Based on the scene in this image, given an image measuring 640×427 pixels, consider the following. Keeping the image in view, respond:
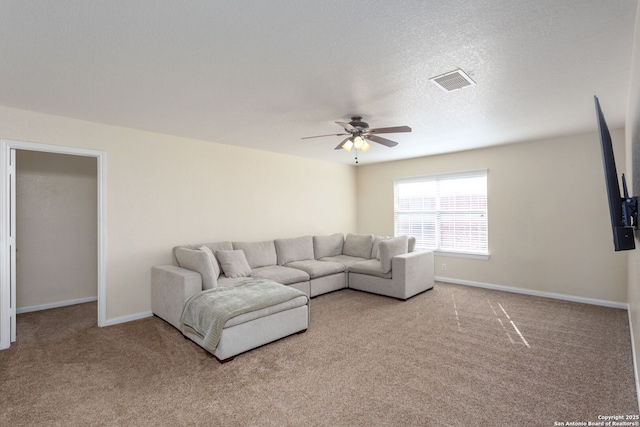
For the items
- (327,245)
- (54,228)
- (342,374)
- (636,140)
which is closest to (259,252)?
(327,245)

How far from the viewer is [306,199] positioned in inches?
249

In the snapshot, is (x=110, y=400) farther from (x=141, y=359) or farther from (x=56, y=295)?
(x=56, y=295)

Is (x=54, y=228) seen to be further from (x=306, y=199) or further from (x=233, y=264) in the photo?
(x=306, y=199)

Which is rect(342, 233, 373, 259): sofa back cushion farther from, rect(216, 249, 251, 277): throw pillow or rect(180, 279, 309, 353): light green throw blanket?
rect(180, 279, 309, 353): light green throw blanket

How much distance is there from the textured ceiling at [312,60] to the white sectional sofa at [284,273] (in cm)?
181

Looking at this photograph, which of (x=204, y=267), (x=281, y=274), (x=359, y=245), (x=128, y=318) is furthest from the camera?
(x=359, y=245)

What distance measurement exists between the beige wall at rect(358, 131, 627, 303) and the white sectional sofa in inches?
49.8

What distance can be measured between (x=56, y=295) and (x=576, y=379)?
6.36m

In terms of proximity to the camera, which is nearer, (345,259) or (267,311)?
(267,311)

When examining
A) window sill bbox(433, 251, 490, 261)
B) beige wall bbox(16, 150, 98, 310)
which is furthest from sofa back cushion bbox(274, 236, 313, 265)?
beige wall bbox(16, 150, 98, 310)

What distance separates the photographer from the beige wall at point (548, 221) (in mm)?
4371

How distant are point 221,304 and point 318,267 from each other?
2.20m

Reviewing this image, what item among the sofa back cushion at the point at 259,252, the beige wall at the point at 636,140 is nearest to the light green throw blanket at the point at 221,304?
the sofa back cushion at the point at 259,252

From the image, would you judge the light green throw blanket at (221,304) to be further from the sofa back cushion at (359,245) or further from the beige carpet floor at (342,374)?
the sofa back cushion at (359,245)
